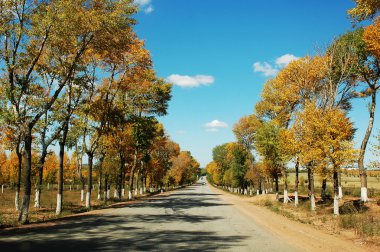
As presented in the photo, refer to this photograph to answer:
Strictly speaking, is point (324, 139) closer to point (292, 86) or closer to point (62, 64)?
point (292, 86)

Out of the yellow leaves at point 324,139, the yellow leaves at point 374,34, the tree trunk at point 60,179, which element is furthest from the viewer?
the tree trunk at point 60,179

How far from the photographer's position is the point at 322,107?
27156 mm

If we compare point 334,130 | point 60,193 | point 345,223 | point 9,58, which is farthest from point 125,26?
point 345,223

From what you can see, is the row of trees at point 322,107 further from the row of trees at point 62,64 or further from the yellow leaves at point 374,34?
the row of trees at point 62,64

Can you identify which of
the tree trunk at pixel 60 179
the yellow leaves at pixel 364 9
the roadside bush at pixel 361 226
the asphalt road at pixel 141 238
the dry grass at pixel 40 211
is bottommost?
the dry grass at pixel 40 211

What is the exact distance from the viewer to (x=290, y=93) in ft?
104

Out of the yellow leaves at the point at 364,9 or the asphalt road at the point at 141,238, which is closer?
the asphalt road at the point at 141,238

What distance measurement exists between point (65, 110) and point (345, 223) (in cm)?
1899

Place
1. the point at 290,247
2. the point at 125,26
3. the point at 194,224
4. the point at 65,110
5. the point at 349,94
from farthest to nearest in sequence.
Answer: the point at 349,94 → the point at 65,110 → the point at 125,26 → the point at 194,224 → the point at 290,247

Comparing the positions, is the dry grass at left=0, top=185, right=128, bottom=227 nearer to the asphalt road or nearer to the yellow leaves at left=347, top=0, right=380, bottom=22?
the asphalt road

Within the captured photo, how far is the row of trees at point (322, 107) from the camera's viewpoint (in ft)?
74.0

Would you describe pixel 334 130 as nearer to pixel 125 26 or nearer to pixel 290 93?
pixel 290 93

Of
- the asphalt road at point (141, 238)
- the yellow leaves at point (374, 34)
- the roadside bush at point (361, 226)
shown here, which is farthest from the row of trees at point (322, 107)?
the asphalt road at point (141, 238)

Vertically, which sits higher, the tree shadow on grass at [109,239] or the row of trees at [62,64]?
the row of trees at [62,64]
